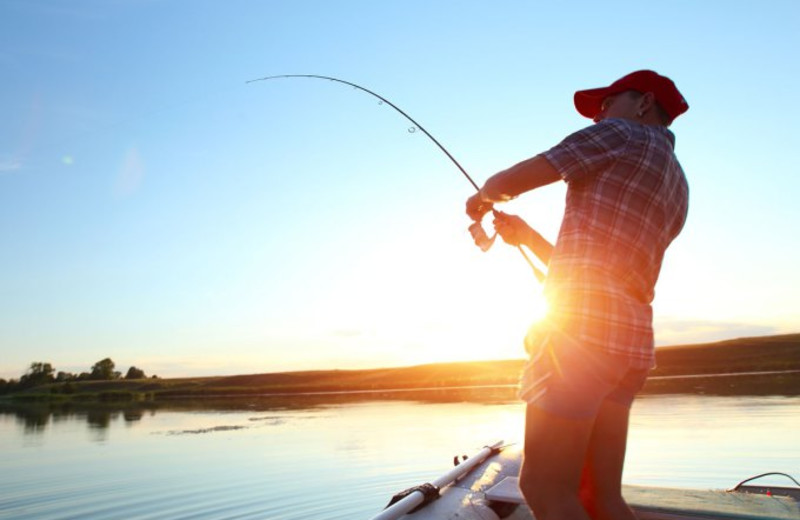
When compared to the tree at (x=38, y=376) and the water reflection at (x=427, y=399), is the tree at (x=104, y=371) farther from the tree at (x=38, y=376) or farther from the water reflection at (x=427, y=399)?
the water reflection at (x=427, y=399)

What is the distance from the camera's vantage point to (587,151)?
7.66 ft

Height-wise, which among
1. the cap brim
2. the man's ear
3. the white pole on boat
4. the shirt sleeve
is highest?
the cap brim

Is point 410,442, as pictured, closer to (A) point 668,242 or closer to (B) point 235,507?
(B) point 235,507

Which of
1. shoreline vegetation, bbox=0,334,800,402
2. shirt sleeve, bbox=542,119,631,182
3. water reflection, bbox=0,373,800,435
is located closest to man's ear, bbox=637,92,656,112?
shirt sleeve, bbox=542,119,631,182

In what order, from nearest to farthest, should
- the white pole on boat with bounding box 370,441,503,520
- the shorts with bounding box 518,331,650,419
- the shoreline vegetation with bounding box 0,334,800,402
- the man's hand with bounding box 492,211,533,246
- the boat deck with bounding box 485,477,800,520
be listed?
the shorts with bounding box 518,331,650,419 → the man's hand with bounding box 492,211,533,246 → the boat deck with bounding box 485,477,800,520 → the white pole on boat with bounding box 370,441,503,520 → the shoreline vegetation with bounding box 0,334,800,402

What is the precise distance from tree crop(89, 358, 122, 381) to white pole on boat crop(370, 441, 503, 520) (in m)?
121

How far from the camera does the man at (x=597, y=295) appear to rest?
2215mm

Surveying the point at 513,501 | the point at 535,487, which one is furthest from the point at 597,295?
the point at 513,501

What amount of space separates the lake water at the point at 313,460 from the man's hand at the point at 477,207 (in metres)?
7.64

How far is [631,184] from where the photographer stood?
7.77 feet

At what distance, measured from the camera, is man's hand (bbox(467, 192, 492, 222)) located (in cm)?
285

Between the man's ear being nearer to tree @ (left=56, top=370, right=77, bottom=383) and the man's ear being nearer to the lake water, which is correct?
the lake water

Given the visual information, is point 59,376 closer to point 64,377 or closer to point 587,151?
point 64,377

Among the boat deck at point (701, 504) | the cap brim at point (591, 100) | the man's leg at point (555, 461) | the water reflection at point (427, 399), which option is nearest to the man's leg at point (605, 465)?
the man's leg at point (555, 461)
